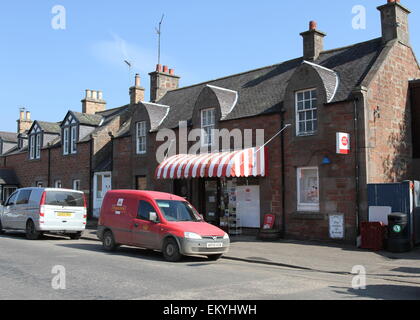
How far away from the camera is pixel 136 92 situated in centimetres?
2833

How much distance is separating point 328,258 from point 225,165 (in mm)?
5783

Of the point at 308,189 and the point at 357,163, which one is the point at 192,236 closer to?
the point at 308,189

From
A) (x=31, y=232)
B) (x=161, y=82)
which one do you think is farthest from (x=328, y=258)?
(x=161, y=82)

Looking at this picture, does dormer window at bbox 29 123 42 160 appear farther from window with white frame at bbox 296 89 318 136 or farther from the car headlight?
the car headlight

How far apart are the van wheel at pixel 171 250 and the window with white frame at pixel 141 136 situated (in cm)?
1205

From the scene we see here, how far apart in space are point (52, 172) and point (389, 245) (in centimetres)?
2380

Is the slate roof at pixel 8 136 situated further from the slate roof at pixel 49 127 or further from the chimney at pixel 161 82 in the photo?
the chimney at pixel 161 82

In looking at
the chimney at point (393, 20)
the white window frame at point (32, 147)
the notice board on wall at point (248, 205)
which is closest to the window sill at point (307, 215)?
the notice board on wall at point (248, 205)

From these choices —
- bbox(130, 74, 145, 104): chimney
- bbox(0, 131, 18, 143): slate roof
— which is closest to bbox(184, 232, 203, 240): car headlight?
bbox(130, 74, 145, 104): chimney

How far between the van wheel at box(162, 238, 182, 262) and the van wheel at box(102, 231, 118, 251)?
2.44m

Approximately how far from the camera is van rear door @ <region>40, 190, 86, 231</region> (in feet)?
55.8

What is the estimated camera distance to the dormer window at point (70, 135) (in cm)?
2939

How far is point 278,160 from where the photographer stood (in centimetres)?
1770
